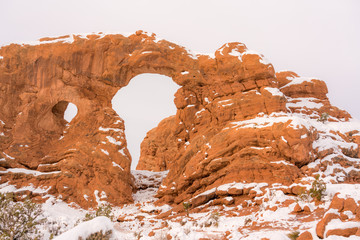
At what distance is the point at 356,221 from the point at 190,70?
2092 centimetres

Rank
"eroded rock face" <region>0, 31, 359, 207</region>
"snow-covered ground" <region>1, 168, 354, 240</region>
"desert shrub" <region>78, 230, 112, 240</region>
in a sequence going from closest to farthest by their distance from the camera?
"desert shrub" <region>78, 230, 112, 240</region> < "snow-covered ground" <region>1, 168, 354, 240</region> < "eroded rock face" <region>0, 31, 359, 207</region>

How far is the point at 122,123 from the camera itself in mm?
26281

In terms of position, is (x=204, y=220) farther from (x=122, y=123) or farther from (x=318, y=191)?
(x=122, y=123)

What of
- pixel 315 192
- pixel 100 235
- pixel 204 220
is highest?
pixel 100 235

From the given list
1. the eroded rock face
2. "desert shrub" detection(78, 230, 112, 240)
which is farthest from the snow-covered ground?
the eroded rock face

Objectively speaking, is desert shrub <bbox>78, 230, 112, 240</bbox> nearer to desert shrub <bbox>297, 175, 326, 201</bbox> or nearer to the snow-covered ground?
the snow-covered ground

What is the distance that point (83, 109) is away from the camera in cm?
2602

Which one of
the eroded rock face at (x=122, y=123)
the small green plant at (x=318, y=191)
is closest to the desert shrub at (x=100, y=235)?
the small green plant at (x=318, y=191)

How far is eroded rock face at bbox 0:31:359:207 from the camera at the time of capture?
20156mm

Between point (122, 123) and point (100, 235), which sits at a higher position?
point (122, 123)

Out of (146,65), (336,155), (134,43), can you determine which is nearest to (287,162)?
(336,155)

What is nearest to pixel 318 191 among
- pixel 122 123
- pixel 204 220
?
pixel 204 220

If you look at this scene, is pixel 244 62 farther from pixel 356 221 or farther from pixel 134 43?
pixel 356 221

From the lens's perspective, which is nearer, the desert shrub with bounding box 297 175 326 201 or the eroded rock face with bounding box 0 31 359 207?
the desert shrub with bounding box 297 175 326 201
